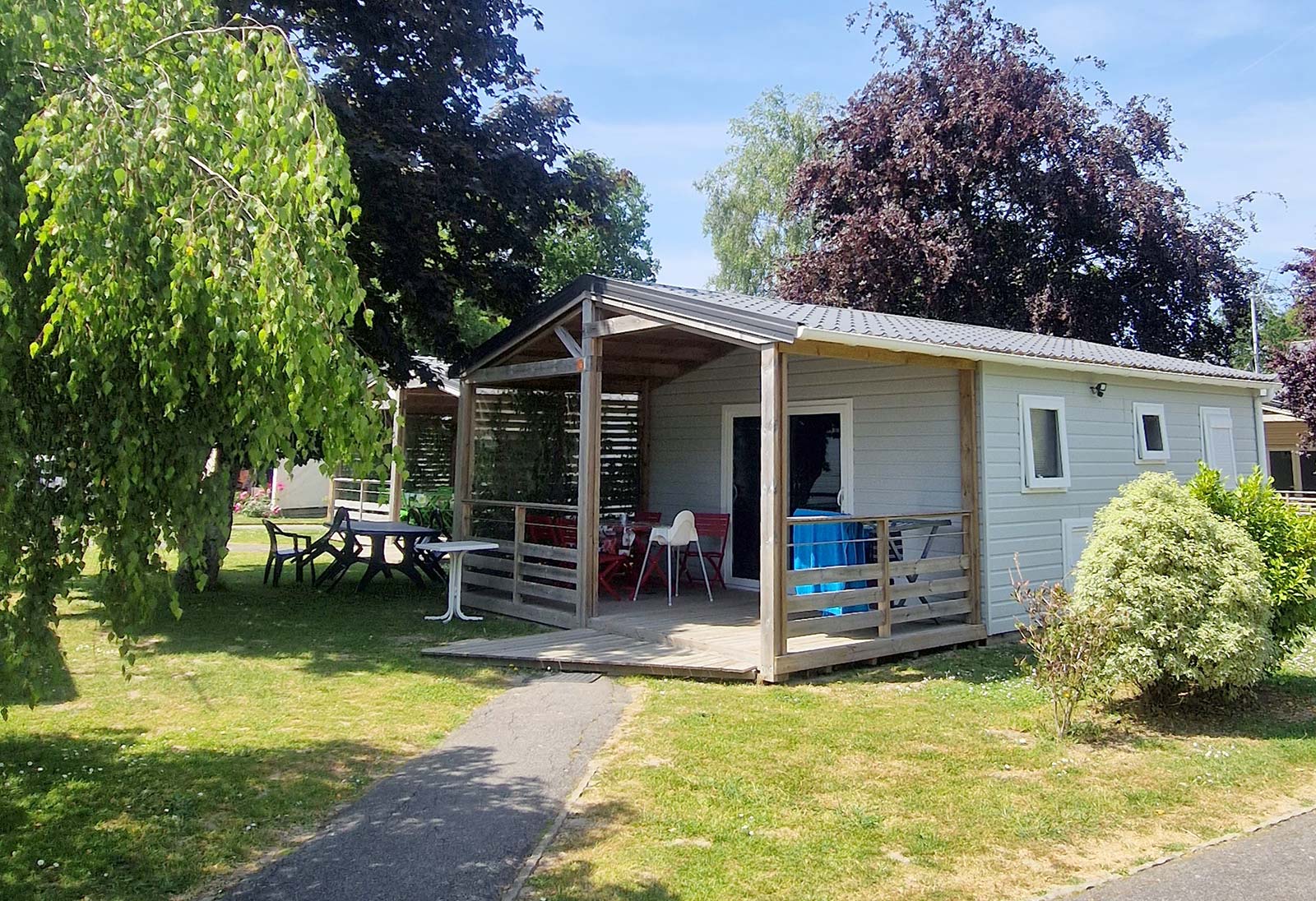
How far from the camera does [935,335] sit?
832cm

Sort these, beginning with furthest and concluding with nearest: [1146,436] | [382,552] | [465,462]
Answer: [382,552] < [465,462] < [1146,436]

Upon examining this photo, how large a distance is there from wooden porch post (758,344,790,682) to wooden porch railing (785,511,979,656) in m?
0.09

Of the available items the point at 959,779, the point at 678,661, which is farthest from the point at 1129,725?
the point at 678,661

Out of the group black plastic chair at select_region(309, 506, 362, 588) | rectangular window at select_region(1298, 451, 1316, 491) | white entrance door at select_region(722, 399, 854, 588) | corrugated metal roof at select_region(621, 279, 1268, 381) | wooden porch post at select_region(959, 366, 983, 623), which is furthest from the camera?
rectangular window at select_region(1298, 451, 1316, 491)

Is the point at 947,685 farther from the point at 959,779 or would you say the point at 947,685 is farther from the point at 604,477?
the point at 604,477

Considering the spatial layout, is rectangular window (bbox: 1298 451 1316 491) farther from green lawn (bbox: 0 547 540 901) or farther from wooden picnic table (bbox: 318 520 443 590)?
green lawn (bbox: 0 547 540 901)

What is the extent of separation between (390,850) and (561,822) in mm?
728

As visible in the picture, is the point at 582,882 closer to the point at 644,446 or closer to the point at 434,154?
the point at 644,446

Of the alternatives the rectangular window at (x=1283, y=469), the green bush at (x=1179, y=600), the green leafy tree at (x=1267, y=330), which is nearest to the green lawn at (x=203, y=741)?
the green bush at (x=1179, y=600)

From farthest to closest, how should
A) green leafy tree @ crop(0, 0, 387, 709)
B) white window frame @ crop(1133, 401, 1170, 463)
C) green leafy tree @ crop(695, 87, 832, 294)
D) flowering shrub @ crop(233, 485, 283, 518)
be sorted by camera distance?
green leafy tree @ crop(695, 87, 832, 294) < flowering shrub @ crop(233, 485, 283, 518) < white window frame @ crop(1133, 401, 1170, 463) < green leafy tree @ crop(0, 0, 387, 709)

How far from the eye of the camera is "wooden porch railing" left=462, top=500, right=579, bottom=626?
8.48 meters

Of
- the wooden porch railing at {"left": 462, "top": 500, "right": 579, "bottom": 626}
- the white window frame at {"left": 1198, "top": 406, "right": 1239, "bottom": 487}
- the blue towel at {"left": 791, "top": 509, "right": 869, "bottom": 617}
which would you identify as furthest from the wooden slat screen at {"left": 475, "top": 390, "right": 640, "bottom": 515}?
the white window frame at {"left": 1198, "top": 406, "right": 1239, "bottom": 487}

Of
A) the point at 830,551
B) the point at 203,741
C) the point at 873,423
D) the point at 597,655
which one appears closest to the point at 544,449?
the point at 873,423

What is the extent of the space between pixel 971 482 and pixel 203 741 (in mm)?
5934
